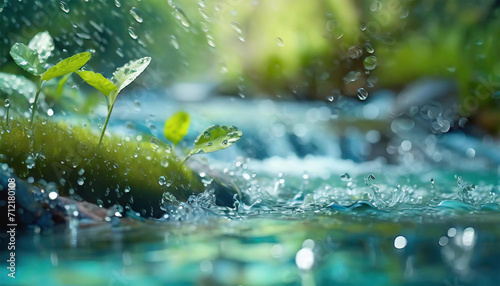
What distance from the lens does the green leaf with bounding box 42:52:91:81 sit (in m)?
1.08

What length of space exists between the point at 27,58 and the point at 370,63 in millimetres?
4828

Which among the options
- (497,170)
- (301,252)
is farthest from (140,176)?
(497,170)

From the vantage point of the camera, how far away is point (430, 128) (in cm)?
401

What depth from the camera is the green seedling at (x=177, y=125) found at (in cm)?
122

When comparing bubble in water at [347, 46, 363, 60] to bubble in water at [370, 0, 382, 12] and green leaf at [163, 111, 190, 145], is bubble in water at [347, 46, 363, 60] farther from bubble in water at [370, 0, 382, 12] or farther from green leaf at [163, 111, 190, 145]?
green leaf at [163, 111, 190, 145]

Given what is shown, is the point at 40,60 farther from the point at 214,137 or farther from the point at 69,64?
the point at 214,137

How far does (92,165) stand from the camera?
1.17 meters

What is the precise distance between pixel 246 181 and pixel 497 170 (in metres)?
2.13

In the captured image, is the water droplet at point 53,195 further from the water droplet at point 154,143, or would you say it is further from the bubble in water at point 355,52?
the bubble in water at point 355,52

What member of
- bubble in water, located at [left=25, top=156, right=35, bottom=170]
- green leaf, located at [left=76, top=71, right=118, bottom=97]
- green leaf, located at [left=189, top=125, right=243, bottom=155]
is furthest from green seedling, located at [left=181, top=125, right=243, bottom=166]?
bubble in water, located at [left=25, top=156, right=35, bottom=170]

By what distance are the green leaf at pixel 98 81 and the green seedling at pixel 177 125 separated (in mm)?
159

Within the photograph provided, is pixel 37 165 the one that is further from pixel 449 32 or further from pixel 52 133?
pixel 449 32

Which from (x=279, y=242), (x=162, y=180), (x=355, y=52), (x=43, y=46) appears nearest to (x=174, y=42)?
(x=355, y=52)

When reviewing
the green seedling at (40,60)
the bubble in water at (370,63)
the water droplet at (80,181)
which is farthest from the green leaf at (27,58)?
the bubble in water at (370,63)
